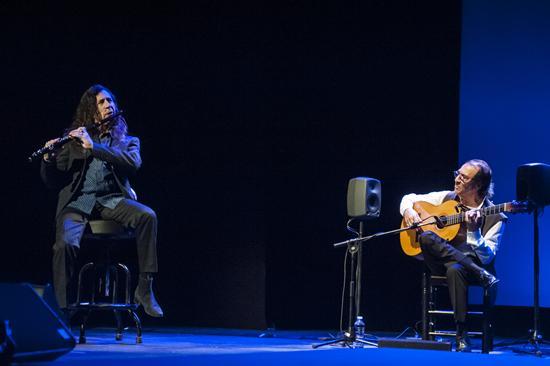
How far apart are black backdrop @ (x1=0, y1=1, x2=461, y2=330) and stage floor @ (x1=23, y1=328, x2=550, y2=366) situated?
0.77 meters

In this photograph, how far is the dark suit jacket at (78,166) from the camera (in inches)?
195

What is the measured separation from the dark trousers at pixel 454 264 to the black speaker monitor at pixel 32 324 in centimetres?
240

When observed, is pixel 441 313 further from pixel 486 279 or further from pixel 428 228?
pixel 428 228

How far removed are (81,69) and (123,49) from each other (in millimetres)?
340

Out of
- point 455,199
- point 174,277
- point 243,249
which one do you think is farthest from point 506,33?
point 174,277

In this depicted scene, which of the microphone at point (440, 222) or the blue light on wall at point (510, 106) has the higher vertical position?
the blue light on wall at point (510, 106)

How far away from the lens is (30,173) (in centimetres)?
623

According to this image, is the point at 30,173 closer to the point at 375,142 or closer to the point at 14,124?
the point at 14,124

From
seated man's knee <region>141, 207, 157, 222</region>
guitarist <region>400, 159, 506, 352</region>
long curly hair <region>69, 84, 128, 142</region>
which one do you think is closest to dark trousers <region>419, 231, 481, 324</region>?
guitarist <region>400, 159, 506, 352</region>

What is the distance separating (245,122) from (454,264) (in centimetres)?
200

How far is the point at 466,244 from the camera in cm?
505

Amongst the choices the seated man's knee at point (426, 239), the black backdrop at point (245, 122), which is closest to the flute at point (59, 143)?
the black backdrop at point (245, 122)

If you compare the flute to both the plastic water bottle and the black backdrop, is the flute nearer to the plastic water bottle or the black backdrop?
the black backdrop

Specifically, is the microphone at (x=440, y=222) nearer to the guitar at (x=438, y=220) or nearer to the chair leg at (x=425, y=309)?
the guitar at (x=438, y=220)
